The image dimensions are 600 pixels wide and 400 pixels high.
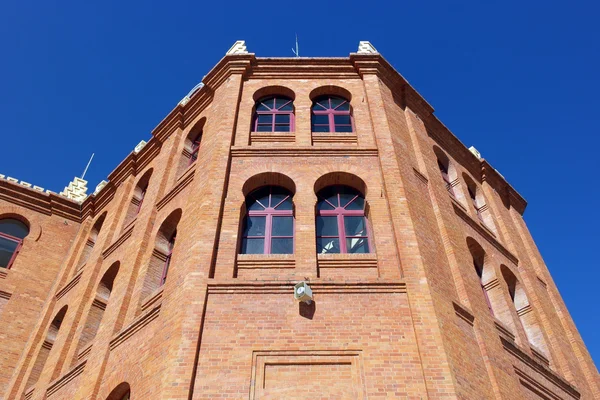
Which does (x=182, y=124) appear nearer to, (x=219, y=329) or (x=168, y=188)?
(x=168, y=188)

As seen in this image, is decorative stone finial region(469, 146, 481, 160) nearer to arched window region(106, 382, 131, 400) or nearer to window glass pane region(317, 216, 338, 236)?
window glass pane region(317, 216, 338, 236)

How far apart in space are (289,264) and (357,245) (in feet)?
5.05

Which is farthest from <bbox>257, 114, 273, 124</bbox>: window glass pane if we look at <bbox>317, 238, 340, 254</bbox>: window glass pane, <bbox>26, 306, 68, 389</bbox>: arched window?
<bbox>26, 306, 68, 389</bbox>: arched window

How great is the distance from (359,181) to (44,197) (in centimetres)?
1215

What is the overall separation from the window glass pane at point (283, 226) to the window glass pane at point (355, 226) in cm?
113

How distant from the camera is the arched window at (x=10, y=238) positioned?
55.4ft

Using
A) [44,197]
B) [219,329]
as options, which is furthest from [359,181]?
[44,197]

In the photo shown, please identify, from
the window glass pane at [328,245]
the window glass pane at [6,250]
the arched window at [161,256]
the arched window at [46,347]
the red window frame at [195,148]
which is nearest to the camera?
the window glass pane at [328,245]

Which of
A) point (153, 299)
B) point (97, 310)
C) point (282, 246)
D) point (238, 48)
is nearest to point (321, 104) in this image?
point (238, 48)

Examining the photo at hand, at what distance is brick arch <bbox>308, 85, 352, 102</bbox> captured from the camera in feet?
48.1

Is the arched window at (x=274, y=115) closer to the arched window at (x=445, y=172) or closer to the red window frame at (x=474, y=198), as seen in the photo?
the arched window at (x=445, y=172)

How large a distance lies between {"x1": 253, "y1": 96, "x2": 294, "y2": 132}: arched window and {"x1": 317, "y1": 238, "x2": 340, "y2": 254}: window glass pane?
3804 mm

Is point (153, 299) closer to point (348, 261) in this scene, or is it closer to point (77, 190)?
point (348, 261)

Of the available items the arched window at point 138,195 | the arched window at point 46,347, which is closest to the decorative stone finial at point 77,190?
the arched window at point 138,195
